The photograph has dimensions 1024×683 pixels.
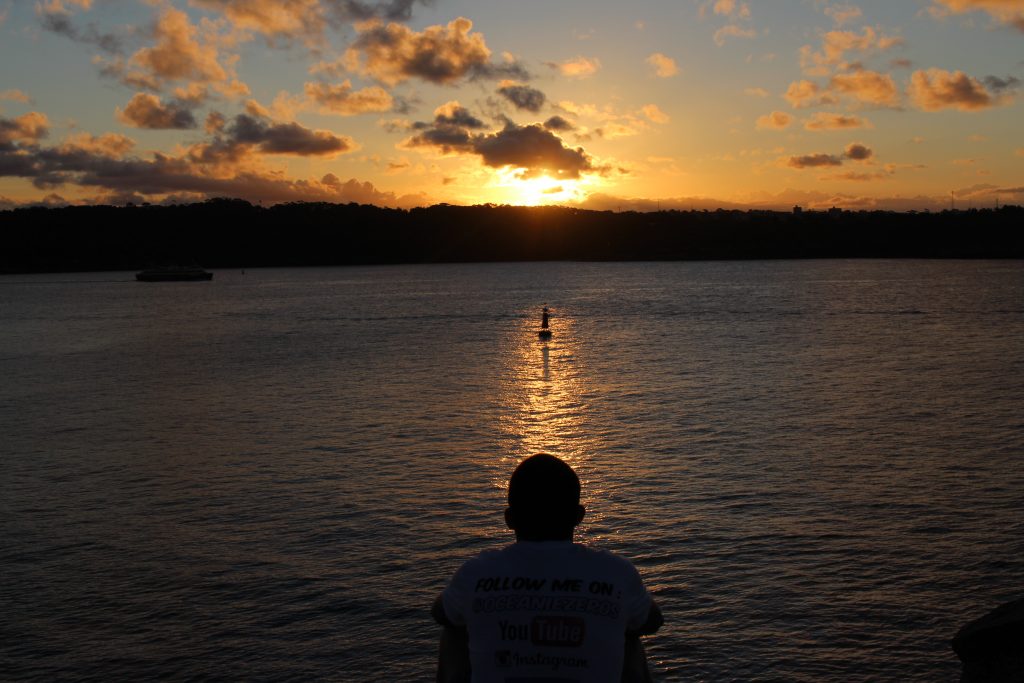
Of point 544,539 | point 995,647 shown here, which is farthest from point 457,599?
point 995,647

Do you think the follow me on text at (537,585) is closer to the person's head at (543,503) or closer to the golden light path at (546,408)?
the person's head at (543,503)

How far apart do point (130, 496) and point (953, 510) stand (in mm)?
18811

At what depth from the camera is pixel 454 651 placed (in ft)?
12.4

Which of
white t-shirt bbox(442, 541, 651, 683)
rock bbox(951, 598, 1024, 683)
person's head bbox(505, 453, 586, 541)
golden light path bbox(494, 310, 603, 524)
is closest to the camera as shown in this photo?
white t-shirt bbox(442, 541, 651, 683)

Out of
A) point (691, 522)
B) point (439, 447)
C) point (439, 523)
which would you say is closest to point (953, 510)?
point (691, 522)

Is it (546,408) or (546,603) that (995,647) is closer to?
(546,603)

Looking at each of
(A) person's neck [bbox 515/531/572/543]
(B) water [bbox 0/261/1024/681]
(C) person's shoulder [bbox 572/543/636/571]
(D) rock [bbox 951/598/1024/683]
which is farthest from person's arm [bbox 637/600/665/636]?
(B) water [bbox 0/261/1024/681]

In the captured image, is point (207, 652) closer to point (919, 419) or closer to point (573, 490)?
point (573, 490)

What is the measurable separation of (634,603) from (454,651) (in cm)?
78

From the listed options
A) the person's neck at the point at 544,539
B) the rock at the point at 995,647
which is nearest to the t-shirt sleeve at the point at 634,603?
the person's neck at the point at 544,539

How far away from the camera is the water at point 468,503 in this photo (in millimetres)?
13531

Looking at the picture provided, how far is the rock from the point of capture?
9.17 m

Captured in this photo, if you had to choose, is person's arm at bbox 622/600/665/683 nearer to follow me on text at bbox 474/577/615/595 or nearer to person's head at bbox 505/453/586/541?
follow me on text at bbox 474/577/615/595

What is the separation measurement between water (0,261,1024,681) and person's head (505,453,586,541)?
9570 millimetres
